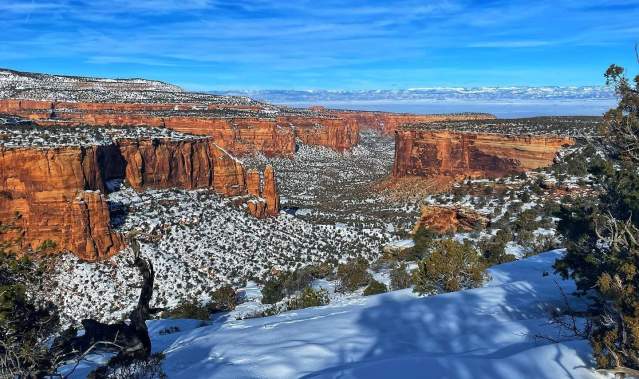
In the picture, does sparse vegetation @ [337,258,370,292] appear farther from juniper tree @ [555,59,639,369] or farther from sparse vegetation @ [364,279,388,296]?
juniper tree @ [555,59,639,369]

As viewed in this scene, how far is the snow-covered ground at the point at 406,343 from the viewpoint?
26.7ft

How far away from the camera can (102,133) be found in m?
37.8

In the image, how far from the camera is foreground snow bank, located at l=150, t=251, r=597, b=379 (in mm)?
8148

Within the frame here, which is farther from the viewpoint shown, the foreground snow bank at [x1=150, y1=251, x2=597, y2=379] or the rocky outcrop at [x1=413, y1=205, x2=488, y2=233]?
the rocky outcrop at [x1=413, y1=205, x2=488, y2=233]

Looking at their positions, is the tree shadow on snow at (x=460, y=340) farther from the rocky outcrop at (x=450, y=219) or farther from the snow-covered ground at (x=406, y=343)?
the rocky outcrop at (x=450, y=219)

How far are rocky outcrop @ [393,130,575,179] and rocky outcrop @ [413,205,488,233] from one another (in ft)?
58.4

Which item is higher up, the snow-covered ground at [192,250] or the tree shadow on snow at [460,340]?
the tree shadow on snow at [460,340]

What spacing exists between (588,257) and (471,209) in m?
22.9

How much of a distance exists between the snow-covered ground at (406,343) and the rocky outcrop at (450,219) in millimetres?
16728

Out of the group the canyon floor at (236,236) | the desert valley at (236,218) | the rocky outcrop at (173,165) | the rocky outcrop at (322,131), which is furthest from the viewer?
the rocky outcrop at (322,131)

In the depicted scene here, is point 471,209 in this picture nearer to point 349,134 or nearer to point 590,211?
point 590,211

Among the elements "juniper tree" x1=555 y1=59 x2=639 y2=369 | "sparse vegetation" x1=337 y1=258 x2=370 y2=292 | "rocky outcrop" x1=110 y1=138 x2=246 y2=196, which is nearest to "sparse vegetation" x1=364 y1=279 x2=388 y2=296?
"sparse vegetation" x1=337 y1=258 x2=370 y2=292

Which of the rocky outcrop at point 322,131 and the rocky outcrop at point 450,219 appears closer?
the rocky outcrop at point 450,219

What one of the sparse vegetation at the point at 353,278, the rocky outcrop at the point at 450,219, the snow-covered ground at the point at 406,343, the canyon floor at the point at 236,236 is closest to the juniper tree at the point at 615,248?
the snow-covered ground at the point at 406,343
